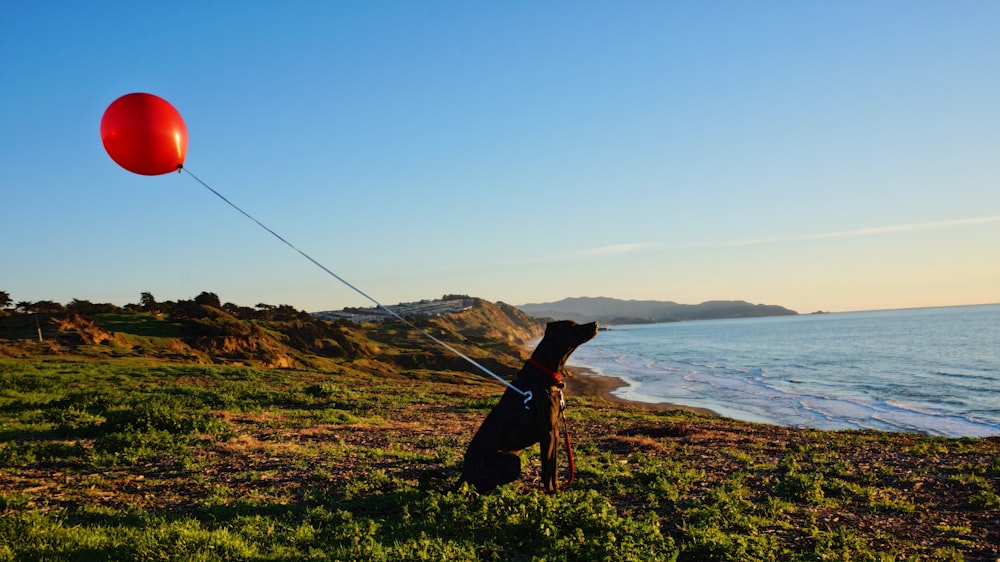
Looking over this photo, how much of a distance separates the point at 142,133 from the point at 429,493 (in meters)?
6.89

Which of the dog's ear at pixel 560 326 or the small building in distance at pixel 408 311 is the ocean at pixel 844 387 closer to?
the dog's ear at pixel 560 326

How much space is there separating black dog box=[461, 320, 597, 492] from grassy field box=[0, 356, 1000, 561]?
34 centimetres

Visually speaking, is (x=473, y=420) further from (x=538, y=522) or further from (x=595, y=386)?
(x=595, y=386)

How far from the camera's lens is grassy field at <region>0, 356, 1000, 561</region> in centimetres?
589

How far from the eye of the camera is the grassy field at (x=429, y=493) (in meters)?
5.89

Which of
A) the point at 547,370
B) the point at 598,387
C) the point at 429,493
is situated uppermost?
the point at 547,370

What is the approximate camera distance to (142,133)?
7.93 m

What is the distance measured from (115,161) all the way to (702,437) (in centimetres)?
1516

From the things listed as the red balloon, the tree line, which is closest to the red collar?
the red balloon

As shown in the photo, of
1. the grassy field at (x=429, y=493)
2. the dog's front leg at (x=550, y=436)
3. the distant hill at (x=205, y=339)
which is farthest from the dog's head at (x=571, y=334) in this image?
the distant hill at (x=205, y=339)

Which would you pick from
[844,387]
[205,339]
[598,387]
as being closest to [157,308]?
[205,339]

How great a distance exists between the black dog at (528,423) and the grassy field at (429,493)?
340 mm

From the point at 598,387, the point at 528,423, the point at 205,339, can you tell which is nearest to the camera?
the point at 528,423

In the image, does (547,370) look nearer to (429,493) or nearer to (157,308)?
(429,493)
